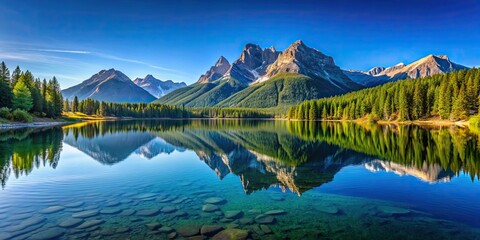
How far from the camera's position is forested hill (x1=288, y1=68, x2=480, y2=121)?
106 meters

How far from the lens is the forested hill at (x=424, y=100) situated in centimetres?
10588

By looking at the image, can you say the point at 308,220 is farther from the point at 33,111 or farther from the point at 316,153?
the point at 33,111

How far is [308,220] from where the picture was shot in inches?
646

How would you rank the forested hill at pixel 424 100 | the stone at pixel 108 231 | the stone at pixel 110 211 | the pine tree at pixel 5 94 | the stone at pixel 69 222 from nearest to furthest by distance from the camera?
the stone at pixel 108 231, the stone at pixel 69 222, the stone at pixel 110 211, the pine tree at pixel 5 94, the forested hill at pixel 424 100

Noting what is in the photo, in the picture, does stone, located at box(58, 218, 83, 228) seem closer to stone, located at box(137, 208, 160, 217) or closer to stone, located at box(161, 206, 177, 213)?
stone, located at box(137, 208, 160, 217)

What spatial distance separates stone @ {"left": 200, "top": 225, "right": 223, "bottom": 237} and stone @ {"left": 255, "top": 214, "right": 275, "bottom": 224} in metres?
2.32

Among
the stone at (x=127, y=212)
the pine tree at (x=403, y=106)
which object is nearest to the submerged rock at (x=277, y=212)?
the stone at (x=127, y=212)

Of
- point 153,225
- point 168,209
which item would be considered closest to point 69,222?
point 153,225

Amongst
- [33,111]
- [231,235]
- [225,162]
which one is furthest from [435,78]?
[33,111]

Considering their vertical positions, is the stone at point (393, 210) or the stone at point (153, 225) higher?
the stone at point (153, 225)

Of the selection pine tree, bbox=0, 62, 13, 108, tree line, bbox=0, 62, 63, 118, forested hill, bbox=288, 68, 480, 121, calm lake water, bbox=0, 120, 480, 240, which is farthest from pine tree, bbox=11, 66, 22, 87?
forested hill, bbox=288, 68, 480, 121

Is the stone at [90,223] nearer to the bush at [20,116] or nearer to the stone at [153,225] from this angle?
the stone at [153,225]

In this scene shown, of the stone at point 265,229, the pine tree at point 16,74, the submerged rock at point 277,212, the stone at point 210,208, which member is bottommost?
the stone at point 265,229

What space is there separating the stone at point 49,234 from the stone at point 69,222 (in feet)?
1.81
